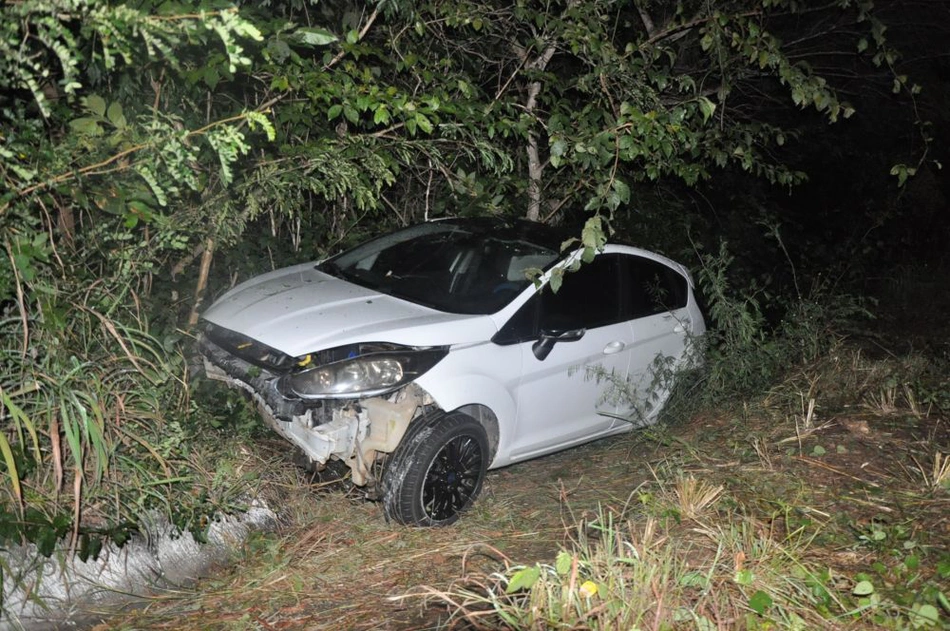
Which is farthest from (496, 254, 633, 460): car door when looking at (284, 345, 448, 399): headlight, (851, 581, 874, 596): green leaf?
(851, 581, 874, 596): green leaf

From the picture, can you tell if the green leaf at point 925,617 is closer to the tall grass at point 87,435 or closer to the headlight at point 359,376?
the headlight at point 359,376

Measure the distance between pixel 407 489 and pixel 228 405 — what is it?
1.18m

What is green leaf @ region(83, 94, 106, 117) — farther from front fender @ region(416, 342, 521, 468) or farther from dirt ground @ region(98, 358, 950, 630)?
front fender @ region(416, 342, 521, 468)

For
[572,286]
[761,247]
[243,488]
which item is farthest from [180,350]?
[761,247]

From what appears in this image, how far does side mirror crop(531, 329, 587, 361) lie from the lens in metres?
5.36

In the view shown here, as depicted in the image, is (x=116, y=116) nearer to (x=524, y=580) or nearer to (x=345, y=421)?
(x=345, y=421)

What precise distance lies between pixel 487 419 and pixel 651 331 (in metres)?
1.71

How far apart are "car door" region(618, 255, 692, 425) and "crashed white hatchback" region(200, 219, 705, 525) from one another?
14mm

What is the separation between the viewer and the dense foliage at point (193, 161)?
166 inches

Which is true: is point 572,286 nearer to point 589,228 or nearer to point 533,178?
point 589,228

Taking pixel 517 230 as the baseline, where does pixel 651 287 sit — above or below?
below

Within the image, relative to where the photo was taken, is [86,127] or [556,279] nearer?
[86,127]

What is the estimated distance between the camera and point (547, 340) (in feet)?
17.7

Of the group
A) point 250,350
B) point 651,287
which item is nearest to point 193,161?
point 250,350
